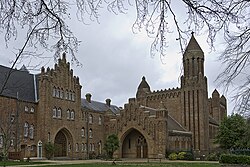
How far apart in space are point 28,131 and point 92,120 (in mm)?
15385

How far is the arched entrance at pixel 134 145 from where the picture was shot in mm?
60625

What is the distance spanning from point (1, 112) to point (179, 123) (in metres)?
34.1

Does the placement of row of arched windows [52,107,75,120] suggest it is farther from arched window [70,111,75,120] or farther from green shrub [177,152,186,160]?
green shrub [177,152,186,160]

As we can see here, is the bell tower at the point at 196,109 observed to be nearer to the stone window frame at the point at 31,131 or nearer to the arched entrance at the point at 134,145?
the arched entrance at the point at 134,145

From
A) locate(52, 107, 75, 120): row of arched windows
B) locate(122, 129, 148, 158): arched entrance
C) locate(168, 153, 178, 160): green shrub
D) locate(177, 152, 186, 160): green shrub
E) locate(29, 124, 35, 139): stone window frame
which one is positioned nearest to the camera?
locate(29, 124, 35, 139): stone window frame

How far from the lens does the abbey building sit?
48969 mm

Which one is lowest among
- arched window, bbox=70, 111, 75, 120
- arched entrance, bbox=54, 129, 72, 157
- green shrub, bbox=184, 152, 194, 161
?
green shrub, bbox=184, 152, 194, 161

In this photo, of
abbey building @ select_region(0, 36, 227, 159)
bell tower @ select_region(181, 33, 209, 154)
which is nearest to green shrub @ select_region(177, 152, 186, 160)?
abbey building @ select_region(0, 36, 227, 159)

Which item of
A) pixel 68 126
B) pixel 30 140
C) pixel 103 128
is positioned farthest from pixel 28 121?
pixel 103 128

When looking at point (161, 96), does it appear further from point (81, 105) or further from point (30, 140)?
point (30, 140)

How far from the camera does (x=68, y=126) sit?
5662 cm

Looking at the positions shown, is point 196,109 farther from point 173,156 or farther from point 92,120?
point 92,120

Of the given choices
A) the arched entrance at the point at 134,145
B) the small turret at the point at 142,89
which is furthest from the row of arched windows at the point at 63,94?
the small turret at the point at 142,89

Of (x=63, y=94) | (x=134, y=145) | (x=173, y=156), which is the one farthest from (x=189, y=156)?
(x=63, y=94)
